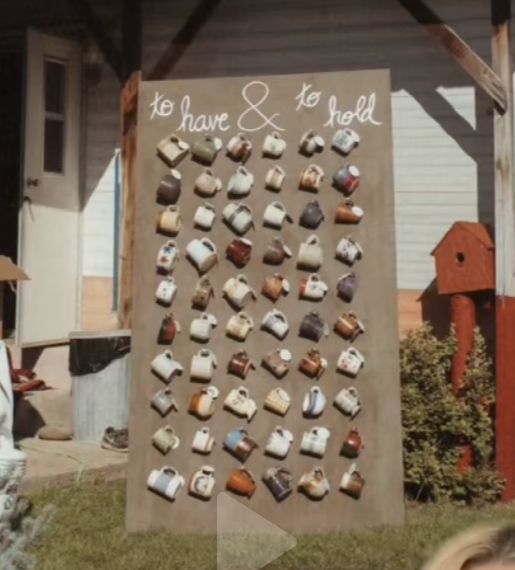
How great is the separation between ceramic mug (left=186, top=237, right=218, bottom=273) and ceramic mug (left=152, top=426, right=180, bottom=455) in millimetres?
843

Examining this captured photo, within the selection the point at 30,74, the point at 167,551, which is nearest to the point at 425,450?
the point at 167,551

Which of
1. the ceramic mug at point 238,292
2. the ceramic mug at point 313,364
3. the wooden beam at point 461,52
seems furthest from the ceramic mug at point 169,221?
the wooden beam at point 461,52

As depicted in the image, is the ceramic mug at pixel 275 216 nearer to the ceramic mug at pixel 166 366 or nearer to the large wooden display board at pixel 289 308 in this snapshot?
the large wooden display board at pixel 289 308

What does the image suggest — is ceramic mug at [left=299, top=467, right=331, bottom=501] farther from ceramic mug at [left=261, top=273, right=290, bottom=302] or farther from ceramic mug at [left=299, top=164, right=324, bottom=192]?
ceramic mug at [left=299, top=164, right=324, bottom=192]

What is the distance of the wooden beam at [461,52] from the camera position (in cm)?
716

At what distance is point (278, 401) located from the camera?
5.89 m

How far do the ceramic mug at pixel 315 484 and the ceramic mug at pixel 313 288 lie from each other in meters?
0.87

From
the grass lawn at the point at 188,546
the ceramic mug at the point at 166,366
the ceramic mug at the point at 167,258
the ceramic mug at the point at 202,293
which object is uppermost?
the ceramic mug at the point at 167,258

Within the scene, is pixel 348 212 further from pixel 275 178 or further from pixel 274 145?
pixel 274 145

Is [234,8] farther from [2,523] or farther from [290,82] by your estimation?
[2,523]

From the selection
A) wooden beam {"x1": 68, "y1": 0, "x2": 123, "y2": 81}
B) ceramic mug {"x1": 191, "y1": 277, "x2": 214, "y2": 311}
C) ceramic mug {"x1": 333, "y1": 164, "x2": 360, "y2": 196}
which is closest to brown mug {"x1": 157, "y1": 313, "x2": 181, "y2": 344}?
ceramic mug {"x1": 191, "y1": 277, "x2": 214, "y2": 311}

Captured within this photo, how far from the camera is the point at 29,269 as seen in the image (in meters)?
8.73

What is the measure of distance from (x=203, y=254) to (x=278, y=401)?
0.84m

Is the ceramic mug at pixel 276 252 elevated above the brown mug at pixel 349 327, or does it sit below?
above
